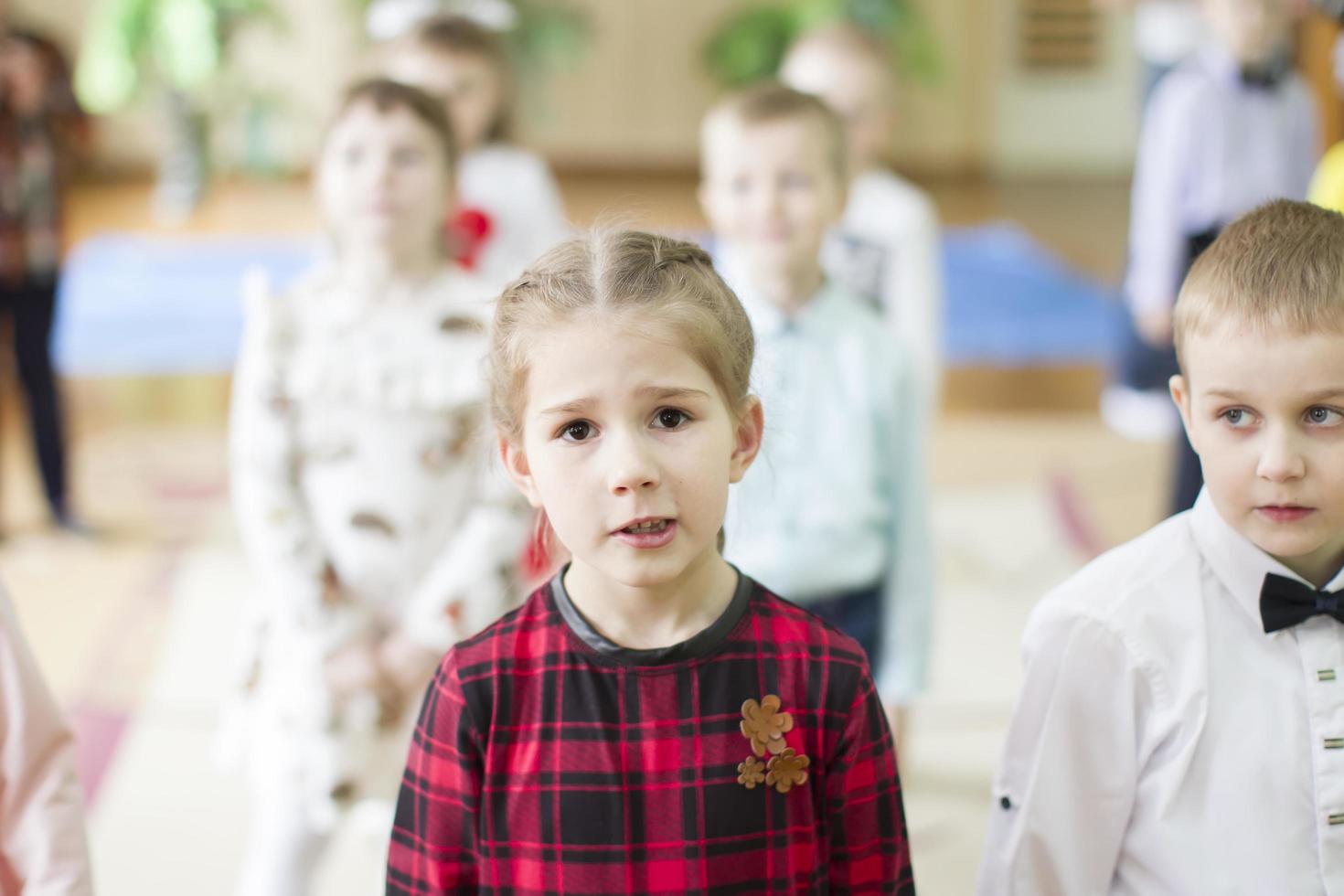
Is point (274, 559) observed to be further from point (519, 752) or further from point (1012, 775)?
point (1012, 775)

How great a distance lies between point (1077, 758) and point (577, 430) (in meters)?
0.52

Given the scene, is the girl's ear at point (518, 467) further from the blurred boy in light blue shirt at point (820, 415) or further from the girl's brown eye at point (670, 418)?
the blurred boy in light blue shirt at point (820, 415)

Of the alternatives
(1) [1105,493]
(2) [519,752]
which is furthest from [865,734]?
(1) [1105,493]

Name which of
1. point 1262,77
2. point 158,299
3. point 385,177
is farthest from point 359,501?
point 158,299

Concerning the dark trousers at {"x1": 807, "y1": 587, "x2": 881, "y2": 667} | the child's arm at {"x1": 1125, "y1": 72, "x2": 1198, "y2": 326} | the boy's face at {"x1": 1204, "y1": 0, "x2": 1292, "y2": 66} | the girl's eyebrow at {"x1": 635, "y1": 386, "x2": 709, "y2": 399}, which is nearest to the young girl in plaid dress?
the girl's eyebrow at {"x1": 635, "y1": 386, "x2": 709, "y2": 399}

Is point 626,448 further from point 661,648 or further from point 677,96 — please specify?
point 677,96

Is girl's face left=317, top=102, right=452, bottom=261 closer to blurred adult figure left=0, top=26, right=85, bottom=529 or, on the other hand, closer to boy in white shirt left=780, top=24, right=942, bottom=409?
boy in white shirt left=780, top=24, right=942, bottom=409

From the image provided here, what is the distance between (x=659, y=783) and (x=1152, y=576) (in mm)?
474

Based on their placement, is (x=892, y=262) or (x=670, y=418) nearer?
(x=670, y=418)

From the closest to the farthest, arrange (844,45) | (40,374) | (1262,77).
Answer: (844,45)
(1262,77)
(40,374)

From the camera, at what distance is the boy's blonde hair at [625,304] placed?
1.27 metres

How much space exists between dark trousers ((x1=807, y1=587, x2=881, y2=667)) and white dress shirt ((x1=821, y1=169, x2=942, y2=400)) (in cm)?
71

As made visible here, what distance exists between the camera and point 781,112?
2.27 m

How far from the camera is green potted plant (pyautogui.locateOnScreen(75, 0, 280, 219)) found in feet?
24.0
